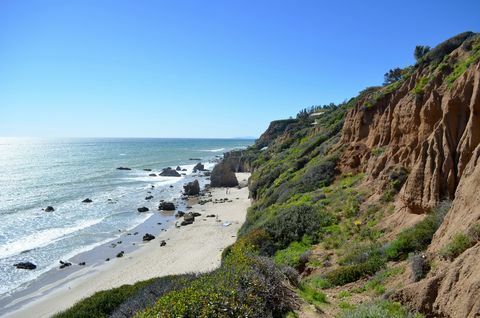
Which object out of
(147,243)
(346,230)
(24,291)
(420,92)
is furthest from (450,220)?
(147,243)

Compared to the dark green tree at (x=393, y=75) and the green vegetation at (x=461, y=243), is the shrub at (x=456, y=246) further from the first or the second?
the dark green tree at (x=393, y=75)

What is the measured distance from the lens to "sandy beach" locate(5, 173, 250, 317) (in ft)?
77.2

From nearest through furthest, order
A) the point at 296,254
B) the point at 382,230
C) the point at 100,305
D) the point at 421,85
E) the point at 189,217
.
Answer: the point at 100,305 < the point at 382,230 < the point at 296,254 < the point at 421,85 < the point at 189,217

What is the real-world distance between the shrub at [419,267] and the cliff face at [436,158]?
31cm

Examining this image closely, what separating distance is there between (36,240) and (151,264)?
15016 millimetres

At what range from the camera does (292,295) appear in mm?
10633

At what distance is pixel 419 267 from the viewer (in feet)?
33.5

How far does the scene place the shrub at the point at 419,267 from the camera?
1008 cm

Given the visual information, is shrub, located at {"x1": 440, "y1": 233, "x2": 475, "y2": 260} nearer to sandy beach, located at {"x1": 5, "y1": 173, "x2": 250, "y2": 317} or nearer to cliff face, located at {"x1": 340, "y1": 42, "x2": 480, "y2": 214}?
cliff face, located at {"x1": 340, "y1": 42, "x2": 480, "y2": 214}

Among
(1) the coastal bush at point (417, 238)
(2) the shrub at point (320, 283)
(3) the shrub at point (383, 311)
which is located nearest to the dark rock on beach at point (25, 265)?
(2) the shrub at point (320, 283)

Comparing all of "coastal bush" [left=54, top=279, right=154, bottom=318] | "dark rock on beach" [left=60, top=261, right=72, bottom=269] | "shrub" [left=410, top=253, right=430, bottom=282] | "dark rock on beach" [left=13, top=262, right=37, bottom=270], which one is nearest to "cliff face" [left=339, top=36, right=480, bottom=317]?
"shrub" [left=410, top=253, right=430, bottom=282]

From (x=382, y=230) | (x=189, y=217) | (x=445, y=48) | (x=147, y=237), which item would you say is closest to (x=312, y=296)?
(x=382, y=230)

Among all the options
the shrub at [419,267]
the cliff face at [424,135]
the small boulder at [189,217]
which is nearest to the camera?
the shrub at [419,267]

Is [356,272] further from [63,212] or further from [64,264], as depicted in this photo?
[63,212]
